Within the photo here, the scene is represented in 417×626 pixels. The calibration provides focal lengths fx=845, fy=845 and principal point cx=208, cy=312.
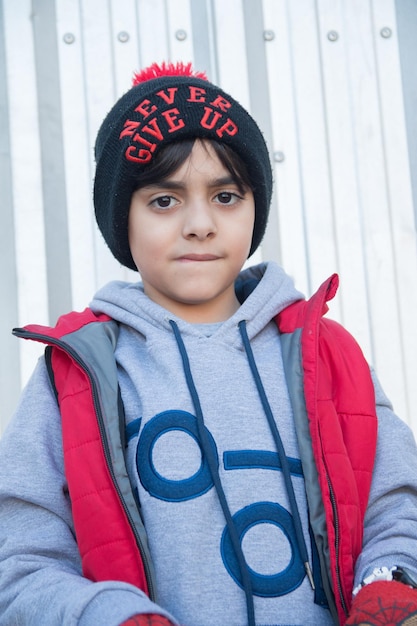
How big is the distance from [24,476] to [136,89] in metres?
0.87

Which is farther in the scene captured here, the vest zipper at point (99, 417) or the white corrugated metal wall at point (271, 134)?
the white corrugated metal wall at point (271, 134)

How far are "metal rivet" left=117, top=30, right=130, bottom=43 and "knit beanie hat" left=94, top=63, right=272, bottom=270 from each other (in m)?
0.74

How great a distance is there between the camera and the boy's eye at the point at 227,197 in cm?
183

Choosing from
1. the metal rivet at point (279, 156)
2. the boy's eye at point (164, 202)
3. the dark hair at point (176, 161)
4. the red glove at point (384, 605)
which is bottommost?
the red glove at point (384, 605)

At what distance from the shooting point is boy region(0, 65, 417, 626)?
152 cm

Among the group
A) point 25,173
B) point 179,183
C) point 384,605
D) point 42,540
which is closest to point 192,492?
Answer: point 42,540

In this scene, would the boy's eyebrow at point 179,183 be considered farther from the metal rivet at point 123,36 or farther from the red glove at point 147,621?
the metal rivet at point 123,36

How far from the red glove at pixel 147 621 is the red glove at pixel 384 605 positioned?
31 centimetres

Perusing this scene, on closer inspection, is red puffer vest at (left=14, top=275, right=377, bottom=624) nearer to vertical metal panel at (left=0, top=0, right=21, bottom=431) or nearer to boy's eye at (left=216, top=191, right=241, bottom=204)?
boy's eye at (left=216, top=191, right=241, bottom=204)

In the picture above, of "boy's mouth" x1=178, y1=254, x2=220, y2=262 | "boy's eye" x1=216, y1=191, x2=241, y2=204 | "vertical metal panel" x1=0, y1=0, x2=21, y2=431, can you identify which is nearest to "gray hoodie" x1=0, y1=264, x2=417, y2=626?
"boy's mouth" x1=178, y1=254, x2=220, y2=262

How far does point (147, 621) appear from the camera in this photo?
1300 millimetres

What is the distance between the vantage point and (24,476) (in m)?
1.61

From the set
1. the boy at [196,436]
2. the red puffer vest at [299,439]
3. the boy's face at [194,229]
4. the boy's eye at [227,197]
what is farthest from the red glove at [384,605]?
the boy's eye at [227,197]

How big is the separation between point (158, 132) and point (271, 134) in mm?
980
